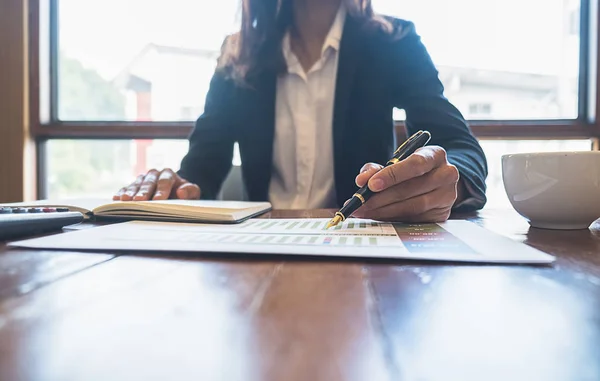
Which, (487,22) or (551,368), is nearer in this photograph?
(551,368)

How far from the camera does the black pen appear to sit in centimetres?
47

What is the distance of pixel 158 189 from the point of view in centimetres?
76

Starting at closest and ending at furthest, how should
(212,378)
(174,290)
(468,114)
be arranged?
(212,378), (174,290), (468,114)

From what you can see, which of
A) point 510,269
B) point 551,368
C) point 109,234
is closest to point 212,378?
point 551,368

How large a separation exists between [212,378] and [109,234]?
12.5 inches

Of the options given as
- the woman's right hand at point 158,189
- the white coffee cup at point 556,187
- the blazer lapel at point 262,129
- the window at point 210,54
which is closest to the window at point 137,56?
the window at point 210,54

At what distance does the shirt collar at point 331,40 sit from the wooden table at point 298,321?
2.81 feet

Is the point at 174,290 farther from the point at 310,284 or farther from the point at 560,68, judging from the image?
the point at 560,68

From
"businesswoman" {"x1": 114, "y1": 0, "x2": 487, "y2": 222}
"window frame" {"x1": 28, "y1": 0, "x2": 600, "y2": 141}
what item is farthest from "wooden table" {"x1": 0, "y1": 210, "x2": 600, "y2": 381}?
"window frame" {"x1": 28, "y1": 0, "x2": 600, "y2": 141}

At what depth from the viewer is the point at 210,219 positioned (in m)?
0.51

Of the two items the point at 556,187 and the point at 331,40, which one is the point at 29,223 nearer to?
the point at 556,187

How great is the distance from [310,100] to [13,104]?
1154mm

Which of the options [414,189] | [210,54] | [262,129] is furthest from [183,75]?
A: [414,189]

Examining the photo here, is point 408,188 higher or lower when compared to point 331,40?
lower
